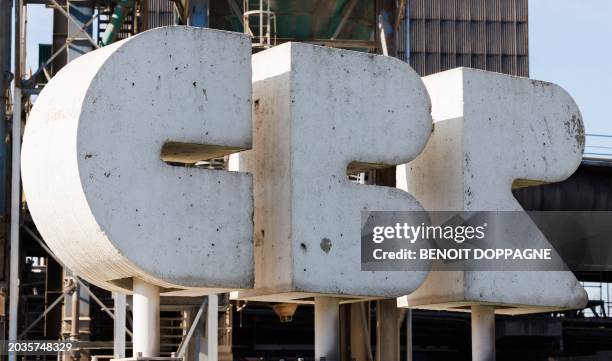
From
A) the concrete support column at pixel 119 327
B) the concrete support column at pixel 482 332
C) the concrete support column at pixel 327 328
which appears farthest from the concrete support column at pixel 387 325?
the concrete support column at pixel 119 327

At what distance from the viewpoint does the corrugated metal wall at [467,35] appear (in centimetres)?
8562

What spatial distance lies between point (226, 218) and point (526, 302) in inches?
169

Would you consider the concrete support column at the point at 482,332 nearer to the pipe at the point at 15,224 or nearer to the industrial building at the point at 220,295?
the industrial building at the point at 220,295

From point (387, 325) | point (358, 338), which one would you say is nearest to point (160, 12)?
point (358, 338)

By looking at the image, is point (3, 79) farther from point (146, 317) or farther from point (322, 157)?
point (146, 317)

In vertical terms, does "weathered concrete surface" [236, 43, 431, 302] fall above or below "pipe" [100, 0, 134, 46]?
below

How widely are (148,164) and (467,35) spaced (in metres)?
71.7

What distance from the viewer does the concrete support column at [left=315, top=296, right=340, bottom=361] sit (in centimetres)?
1748

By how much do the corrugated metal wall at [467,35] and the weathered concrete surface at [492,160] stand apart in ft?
219

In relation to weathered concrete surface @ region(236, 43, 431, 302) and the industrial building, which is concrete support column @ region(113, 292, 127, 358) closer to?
the industrial building

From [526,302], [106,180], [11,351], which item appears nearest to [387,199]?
[526,302]

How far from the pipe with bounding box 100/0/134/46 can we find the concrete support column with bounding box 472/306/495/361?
1680cm

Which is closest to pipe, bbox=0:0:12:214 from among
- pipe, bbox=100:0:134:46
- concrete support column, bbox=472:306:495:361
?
pipe, bbox=100:0:134:46

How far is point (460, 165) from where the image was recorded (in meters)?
18.0
